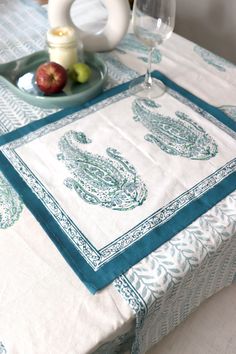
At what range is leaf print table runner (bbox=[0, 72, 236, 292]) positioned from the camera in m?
0.54

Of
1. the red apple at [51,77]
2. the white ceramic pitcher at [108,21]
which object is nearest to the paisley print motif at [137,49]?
the white ceramic pitcher at [108,21]

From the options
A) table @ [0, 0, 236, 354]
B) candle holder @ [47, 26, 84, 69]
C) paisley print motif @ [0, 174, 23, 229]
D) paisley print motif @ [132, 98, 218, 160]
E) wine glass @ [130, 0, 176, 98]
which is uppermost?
wine glass @ [130, 0, 176, 98]

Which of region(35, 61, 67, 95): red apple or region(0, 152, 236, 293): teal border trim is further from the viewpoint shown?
region(35, 61, 67, 95): red apple

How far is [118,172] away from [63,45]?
37cm

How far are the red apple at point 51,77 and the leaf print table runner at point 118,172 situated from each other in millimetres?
68

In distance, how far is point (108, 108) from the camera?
80 cm

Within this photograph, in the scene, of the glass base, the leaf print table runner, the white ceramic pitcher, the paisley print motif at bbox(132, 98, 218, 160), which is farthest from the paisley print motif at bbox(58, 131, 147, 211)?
the white ceramic pitcher

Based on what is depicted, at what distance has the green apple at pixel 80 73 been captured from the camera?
2.73 feet

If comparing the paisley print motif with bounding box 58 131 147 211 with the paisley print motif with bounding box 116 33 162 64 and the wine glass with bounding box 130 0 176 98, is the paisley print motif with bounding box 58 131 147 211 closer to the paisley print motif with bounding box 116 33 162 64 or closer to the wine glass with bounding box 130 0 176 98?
the wine glass with bounding box 130 0 176 98

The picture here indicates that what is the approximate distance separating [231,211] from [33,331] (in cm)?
37

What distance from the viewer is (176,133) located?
0.73 m

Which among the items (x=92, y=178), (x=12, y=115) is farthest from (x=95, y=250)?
(x=12, y=115)

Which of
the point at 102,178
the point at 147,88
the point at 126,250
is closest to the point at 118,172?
the point at 102,178

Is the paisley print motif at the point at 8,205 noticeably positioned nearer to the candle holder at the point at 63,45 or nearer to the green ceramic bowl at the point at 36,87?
the green ceramic bowl at the point at 36,87
